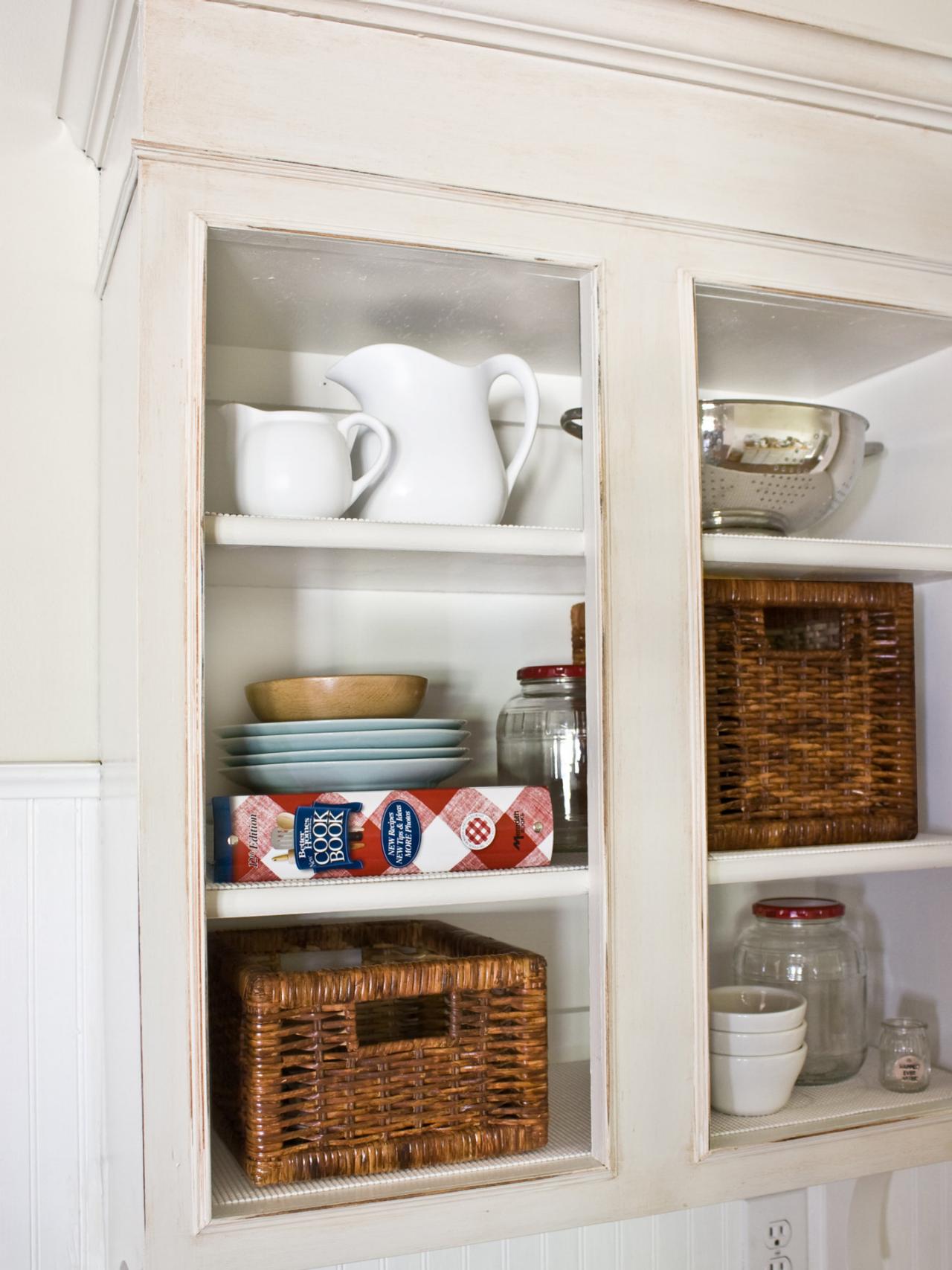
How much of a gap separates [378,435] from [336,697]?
8.8 inches

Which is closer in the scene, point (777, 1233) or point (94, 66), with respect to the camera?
point (94, 66)

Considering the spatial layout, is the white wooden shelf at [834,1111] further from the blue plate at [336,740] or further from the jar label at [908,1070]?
the blue plate at [336,740]

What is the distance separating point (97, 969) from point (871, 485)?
936 millimetres

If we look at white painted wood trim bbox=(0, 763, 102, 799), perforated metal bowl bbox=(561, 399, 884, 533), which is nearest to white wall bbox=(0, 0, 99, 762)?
white painted wood trim bbox=(0, 763, 102, 799)

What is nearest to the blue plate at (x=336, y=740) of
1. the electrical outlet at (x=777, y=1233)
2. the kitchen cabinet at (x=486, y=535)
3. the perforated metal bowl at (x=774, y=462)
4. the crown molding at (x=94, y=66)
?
the kitchen cabinet at (x=486, y=535)

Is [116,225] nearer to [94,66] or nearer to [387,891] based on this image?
[94,66]

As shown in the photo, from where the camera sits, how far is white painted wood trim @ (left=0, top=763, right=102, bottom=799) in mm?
1141

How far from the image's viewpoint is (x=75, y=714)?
1.17m

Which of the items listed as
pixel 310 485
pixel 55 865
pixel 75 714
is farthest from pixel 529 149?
pixel 55 865

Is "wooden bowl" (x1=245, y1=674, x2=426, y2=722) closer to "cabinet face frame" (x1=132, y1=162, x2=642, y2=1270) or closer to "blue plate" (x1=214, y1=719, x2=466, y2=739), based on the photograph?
"blue plate" (x1=214, y1=719, x2=466, y2=739)

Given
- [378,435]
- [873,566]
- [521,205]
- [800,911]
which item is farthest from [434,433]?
[800,911]

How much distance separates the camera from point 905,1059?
1130mm

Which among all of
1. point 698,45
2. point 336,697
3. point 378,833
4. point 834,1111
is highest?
point 698,45

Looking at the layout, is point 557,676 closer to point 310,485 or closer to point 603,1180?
point 310,485
